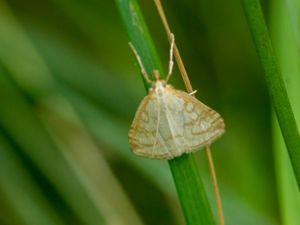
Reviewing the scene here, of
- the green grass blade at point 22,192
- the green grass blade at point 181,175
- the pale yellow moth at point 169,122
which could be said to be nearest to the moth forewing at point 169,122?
the pale yellow moth at point 169,122

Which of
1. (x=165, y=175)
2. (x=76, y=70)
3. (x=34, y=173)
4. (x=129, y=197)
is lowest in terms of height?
(x=129, y=197)

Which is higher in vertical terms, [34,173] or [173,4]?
[173,4]

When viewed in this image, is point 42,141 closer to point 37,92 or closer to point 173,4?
point 37,92

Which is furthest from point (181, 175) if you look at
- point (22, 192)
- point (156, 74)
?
point (22, 192)

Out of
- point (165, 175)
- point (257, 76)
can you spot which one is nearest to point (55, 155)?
point (165, 175)

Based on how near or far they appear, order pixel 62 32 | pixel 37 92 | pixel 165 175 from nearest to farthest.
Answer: pixel 165 175
pixel 37 92
pixel 62 32

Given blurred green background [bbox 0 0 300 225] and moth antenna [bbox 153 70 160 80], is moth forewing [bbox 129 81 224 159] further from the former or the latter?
blurred green background [bbox 0 0 300 225]

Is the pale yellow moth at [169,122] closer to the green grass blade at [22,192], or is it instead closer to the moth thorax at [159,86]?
the moth thorax at [159,86]
